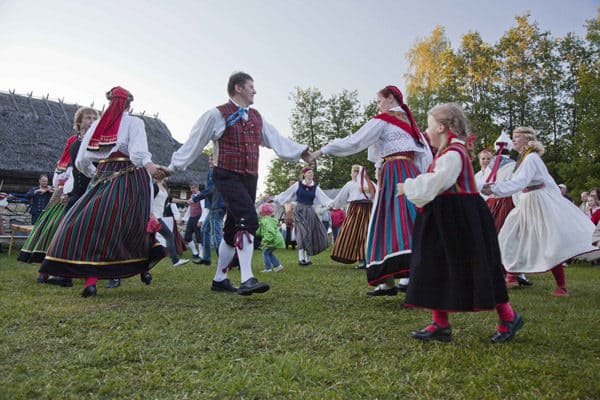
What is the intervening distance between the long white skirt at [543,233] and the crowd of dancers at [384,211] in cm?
1

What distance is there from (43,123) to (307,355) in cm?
2080

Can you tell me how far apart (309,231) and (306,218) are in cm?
27

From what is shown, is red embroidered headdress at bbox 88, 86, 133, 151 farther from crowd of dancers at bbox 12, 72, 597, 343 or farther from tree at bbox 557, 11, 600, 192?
tree at bbox 557, 11, 600, 192

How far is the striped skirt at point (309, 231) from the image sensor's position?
30.6 ft

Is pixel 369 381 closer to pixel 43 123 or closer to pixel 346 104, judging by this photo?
pixel 43 123

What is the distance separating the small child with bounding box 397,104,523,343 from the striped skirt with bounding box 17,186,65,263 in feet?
15.0

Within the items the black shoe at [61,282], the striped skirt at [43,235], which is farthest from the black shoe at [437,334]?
the striped skirt at [43,235]

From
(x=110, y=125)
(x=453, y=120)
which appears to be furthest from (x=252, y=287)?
(x=110, y=125)

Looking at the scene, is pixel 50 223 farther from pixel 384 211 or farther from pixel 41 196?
pixel 41 196

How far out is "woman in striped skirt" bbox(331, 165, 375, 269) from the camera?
7.74 meters

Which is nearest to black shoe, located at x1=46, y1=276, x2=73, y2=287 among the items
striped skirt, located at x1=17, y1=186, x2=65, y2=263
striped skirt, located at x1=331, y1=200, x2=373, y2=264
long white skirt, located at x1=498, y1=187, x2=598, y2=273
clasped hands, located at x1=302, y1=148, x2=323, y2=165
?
striped skirt, located at x1=17, y1=186, x2=65, y2=263

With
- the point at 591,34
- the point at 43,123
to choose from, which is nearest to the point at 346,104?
the point at 591,34

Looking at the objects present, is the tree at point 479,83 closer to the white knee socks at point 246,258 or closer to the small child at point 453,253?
the white knee socks at point 246,258

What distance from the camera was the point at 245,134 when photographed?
4477mm
